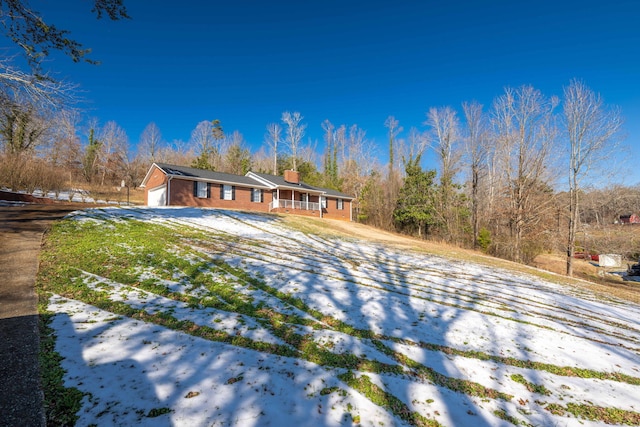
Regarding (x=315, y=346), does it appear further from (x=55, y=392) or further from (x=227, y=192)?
(x=227, y=192)

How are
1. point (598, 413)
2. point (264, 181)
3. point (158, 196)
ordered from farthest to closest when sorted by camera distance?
point (264, 181)
point (158, 196)
point (598, 413)

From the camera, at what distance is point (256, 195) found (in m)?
25.5

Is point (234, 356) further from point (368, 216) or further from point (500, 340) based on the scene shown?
point (368, 216)

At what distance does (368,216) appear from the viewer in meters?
30.4

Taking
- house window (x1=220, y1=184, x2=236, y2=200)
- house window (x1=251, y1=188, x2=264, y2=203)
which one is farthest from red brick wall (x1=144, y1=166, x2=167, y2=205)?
house window (x1=251, y1=188, x2=264, y2=203)

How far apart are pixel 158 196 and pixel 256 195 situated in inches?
311

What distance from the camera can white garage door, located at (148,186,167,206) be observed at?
21616 millimetres

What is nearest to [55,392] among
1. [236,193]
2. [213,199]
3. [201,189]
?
[201,189]

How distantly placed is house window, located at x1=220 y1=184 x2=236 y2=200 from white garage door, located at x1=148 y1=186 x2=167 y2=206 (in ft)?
13.8

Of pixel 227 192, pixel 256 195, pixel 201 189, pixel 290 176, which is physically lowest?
pixel 256 195

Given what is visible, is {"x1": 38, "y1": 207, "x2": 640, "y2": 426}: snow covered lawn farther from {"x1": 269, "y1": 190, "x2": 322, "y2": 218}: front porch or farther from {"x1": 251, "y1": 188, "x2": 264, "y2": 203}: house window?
{"x1": 269, "y1": 190, "x2": 322, "y2": 218}: front porch

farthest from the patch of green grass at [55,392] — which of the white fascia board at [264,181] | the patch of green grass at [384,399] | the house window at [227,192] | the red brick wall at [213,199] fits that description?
the white fascia board at [264,181]

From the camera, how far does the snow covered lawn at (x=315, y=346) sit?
106 inches

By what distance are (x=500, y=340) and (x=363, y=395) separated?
2.99 m
